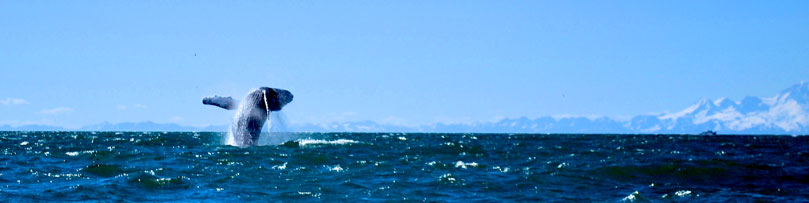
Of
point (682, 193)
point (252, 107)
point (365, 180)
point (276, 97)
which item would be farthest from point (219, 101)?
point (682, 193)

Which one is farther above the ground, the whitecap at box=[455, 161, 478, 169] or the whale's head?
the whale's head

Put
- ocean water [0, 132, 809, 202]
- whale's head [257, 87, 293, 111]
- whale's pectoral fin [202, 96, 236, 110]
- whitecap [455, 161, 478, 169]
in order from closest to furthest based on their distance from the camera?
ocean water [0, 132, 809, 202] < whitecap [455, 161, 478, 169] < whale's head [257, 87, 293, 111] < whale's pectoral fin [202, 96, 236, 110]

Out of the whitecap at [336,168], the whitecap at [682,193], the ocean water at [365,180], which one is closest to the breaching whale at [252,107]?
the ocean water at [365,180]

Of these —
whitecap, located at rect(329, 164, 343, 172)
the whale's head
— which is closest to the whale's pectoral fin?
the whale's head

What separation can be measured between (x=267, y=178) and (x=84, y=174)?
13.0 ft

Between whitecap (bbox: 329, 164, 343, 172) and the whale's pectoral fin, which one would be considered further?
the whale's pectoral fin

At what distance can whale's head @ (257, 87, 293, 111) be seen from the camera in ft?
70.4

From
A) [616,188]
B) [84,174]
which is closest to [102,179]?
[84,174]

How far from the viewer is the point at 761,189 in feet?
54.9

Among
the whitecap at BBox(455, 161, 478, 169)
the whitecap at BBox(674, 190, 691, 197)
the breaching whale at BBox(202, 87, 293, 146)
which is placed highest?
the breaching whale at BBox(202, 87, 293, 146)

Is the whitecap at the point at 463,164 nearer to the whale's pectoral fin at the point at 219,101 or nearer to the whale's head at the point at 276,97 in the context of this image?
the whale's head at the point at 276,97

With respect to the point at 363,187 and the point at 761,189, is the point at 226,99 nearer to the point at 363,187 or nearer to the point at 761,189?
the point at 363,187

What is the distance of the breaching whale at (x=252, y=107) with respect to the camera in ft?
70.9

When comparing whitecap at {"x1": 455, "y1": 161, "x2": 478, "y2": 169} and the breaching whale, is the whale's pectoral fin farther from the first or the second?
whitecap at {"x1": 455, "y1": 161, "x2": 478, "y2": 169}
